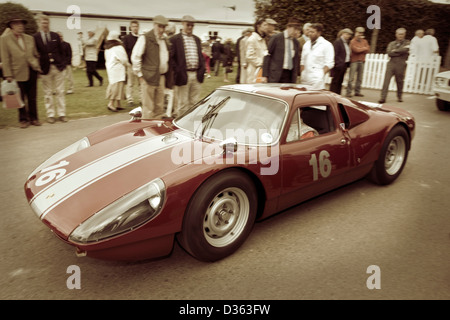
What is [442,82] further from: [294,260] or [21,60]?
[21,60]

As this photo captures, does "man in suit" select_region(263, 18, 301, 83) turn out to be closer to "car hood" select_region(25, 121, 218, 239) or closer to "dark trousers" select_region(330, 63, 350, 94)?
"dark trousers" select_region(330, 63, 350, 94)

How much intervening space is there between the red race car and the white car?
536 cm

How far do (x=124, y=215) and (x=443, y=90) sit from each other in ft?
27.9

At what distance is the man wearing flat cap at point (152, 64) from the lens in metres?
6.14

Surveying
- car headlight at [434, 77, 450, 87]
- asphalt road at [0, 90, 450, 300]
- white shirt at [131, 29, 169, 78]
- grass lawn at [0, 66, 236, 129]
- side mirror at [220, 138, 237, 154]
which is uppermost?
white shirt at [131, 29, 169, 78]

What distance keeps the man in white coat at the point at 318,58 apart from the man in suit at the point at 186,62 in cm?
204

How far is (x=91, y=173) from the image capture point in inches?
103

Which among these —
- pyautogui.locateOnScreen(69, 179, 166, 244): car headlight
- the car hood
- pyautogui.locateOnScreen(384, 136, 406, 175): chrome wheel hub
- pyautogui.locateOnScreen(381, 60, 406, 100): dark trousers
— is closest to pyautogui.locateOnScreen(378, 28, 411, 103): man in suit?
pyautogui.locateOnScreen(381, 60, 406, 100): dark trousers

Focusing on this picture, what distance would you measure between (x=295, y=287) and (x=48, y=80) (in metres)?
6.28

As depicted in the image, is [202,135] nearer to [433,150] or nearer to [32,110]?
[433,150]

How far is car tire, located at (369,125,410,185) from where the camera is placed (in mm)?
3906

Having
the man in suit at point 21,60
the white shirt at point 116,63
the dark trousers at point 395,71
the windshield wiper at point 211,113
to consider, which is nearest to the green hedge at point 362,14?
the dark trousers at point 395,71

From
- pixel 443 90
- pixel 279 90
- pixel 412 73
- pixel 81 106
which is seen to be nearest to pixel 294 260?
pixel 279 90

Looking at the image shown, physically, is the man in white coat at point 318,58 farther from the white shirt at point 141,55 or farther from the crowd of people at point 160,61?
the white shirt at point 141,55
